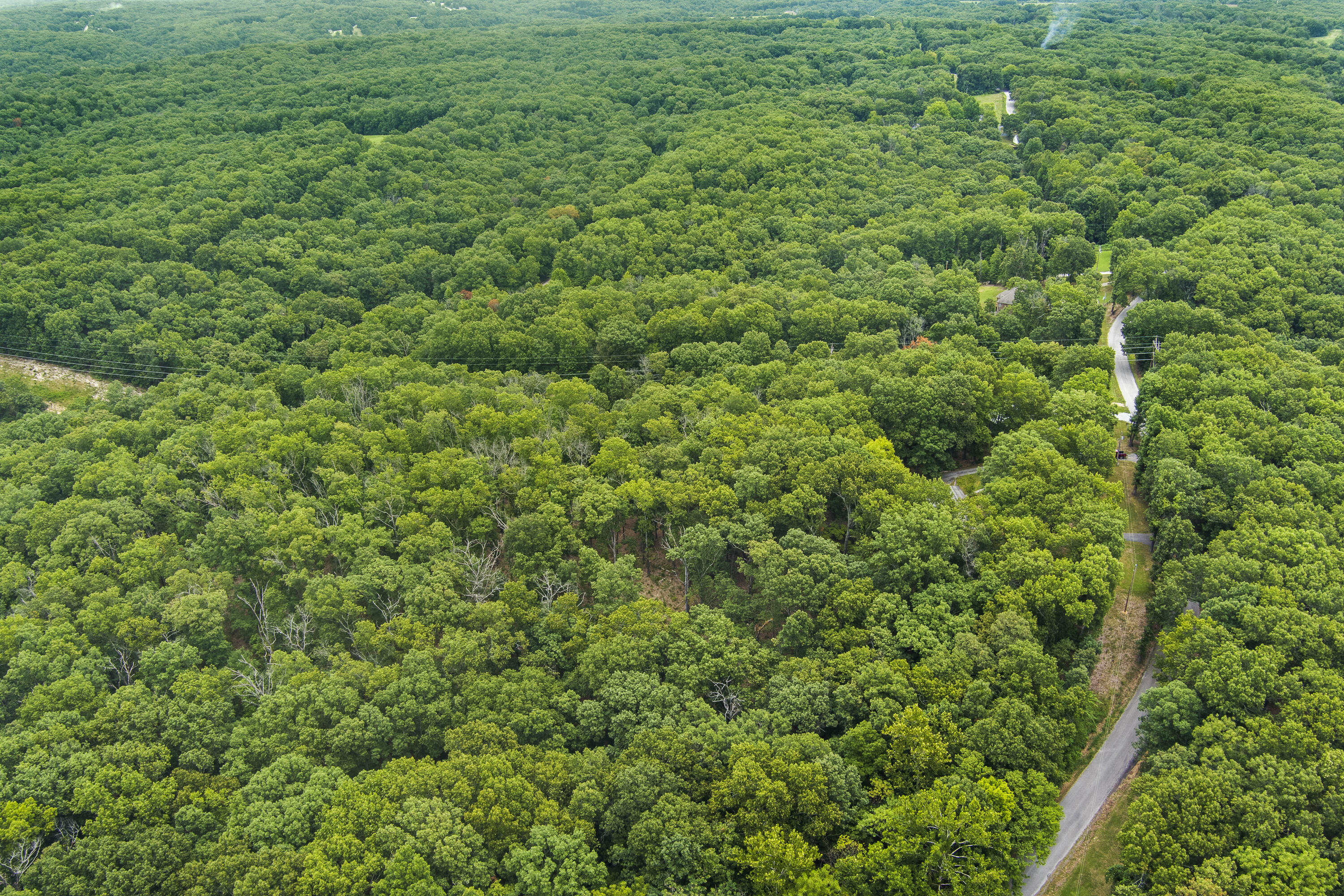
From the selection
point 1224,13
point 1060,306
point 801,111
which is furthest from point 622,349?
point 1224,13

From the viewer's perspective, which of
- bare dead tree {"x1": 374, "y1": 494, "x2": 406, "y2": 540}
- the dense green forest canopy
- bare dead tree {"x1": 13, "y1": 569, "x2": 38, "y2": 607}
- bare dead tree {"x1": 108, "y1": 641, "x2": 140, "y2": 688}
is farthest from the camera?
bare dead tree {"x1": 374, "y1": 494, "x2": 406, "y2": 540}

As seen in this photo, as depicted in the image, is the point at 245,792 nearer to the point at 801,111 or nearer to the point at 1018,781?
the point at 1018,781

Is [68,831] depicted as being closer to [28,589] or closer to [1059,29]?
[28,589]

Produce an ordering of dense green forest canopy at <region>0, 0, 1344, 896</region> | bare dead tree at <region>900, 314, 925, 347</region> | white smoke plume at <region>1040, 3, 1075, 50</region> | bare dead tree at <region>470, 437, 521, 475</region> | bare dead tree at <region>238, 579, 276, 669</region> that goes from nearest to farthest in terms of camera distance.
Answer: dense green forest canopy at <region>0, 0, 1344, 896</region> → bare dead tree at <region>238, 579, 276, 669</region> → bare dead tree at <region>470, 437, 521, 475</region> → bare dead tree at <region>900, 314, 925, 347</region> → white smoke plume at <region>1040, 3, 1075, 50</region>

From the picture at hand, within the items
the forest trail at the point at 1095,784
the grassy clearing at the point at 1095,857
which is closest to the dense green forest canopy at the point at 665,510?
the forest trail at the point at 1095,784

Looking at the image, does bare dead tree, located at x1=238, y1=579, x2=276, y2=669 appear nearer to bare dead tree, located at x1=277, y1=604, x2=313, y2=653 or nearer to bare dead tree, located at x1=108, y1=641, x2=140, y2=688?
bare dead tree, located at x1=277, y1=604, x2=313, y2=653

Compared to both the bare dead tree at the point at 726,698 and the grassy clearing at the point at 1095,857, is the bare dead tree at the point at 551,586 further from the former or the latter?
the grassy clearing at the point at 1095,857

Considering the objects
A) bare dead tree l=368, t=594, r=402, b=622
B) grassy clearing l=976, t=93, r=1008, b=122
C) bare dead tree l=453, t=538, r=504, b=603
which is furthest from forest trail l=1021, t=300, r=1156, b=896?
grassy clearing l=976, t=93, r=1008, b=122
